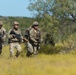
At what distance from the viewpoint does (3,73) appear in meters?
11.3

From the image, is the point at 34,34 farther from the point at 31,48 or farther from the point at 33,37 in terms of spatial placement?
the point at 31,48

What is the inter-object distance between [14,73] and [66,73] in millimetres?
1535

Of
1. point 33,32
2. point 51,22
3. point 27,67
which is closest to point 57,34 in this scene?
point 51,22

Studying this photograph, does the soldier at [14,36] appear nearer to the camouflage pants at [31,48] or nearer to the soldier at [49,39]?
the camouflage pants at [31,48]

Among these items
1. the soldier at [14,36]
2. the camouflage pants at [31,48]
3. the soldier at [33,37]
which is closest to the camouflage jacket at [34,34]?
the soldier at [33,37]

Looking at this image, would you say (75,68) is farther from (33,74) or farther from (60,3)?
(60,3)

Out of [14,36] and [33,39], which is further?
[33,39]

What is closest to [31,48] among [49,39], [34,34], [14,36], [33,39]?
[33,39]

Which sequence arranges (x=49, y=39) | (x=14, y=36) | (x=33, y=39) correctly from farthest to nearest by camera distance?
(x=49, y=39), (x=33, y=39), (x=14, y=36)

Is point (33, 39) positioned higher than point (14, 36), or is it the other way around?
point (14, 36)

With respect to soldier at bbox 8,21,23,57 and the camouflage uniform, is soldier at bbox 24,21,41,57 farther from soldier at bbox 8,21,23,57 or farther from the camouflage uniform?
soldier at bbox 8,21,23,57

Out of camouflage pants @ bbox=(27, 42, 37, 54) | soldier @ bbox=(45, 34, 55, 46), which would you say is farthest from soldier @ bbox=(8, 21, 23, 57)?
soldier @ bbox=(45, 34, 55, 46)

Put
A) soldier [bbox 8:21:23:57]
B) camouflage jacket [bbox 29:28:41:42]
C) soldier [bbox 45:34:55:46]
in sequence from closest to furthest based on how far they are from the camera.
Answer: soldier [bbox 8:21:23:57]
camouflage jacket [bbox 29:28:41:42]
soldier [bbox 45:34:55:46]

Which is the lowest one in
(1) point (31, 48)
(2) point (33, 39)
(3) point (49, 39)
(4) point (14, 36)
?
(1) point (31, 48)
